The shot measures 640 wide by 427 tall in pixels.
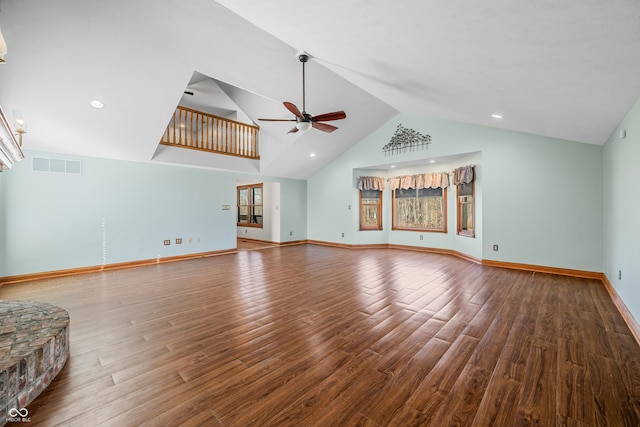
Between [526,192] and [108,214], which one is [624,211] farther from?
[108,214]

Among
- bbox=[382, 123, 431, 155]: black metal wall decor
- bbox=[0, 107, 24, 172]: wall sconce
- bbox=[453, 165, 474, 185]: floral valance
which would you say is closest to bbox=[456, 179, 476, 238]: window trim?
bbox=[453, 165, 474, 185]: floral valance

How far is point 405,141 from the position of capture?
6.91 m

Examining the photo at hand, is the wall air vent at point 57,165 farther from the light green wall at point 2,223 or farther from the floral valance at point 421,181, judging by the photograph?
the floral valance at point 421,181

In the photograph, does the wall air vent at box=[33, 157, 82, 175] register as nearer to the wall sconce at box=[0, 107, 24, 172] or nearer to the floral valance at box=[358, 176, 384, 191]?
the wall sconce at box=[0, 107, 24, 172]

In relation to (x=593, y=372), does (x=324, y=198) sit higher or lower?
higher

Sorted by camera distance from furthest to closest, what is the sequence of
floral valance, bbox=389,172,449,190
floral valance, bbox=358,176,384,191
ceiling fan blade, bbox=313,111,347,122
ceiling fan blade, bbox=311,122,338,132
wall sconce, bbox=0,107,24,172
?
floral valance, bbox=358,176,384,191
floral valance, bbox=389,172,449,190
ceiling fan blade, bbox=311,122,338,132
ceiling fan blade, bbox=313,111,347,122
wall sconce, bbox=0,107,24,172

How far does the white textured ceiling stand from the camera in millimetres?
1973

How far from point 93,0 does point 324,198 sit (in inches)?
266

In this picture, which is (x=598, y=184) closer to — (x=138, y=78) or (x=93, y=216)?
(x=138, y=78)

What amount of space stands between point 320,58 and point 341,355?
154 inches

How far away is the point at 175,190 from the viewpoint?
20.4 ft

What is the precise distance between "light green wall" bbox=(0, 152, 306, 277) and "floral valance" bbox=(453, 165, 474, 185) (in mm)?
5848

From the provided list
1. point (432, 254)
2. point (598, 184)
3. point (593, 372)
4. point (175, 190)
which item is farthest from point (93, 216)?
point (598, 184)

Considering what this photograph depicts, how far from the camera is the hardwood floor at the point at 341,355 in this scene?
1570 mm
